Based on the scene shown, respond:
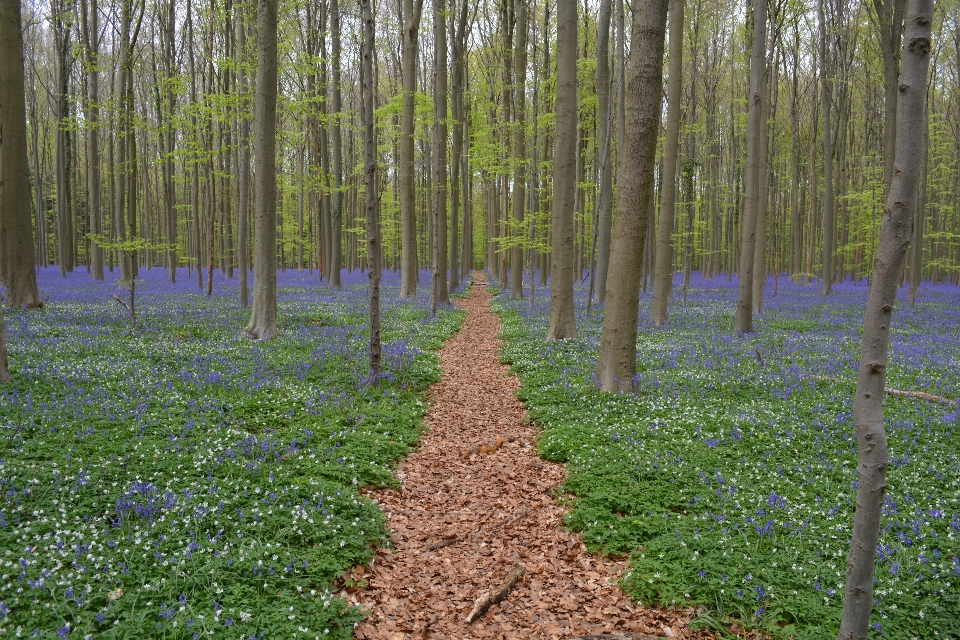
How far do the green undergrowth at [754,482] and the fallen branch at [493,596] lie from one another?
0.91 metres

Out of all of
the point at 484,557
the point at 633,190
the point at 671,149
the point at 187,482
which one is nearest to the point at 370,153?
the point at 633,190

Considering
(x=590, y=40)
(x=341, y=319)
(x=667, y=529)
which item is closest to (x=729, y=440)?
(x=667, y=529)

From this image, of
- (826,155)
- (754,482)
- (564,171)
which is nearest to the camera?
(754,482)

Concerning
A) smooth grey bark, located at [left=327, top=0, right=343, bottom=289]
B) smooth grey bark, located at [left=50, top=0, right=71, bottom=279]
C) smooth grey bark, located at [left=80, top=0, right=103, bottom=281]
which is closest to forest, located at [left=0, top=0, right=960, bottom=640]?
smooth grey bark, located at [left=327, top=0, right=343, bottom=289]

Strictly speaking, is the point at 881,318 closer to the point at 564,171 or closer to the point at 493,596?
the point at 493,596

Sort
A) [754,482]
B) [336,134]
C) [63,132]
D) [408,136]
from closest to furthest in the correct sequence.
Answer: [754,482], [408,136], [336,134], [63,132]

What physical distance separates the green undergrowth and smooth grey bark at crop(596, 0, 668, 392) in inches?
23.5

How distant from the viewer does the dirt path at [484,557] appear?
167 inches

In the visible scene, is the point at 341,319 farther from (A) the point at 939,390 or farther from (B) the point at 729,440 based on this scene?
(A) the point at 939,390

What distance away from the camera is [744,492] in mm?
5648

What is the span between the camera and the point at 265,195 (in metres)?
13.2

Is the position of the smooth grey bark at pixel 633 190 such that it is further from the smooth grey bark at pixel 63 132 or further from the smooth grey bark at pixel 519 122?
the smooth grey bark at pixel 63 132

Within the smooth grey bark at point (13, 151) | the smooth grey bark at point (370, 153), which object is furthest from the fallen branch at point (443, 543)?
the smooth grey bark at point (13, 151)

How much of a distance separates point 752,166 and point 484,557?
1518 centimetres
